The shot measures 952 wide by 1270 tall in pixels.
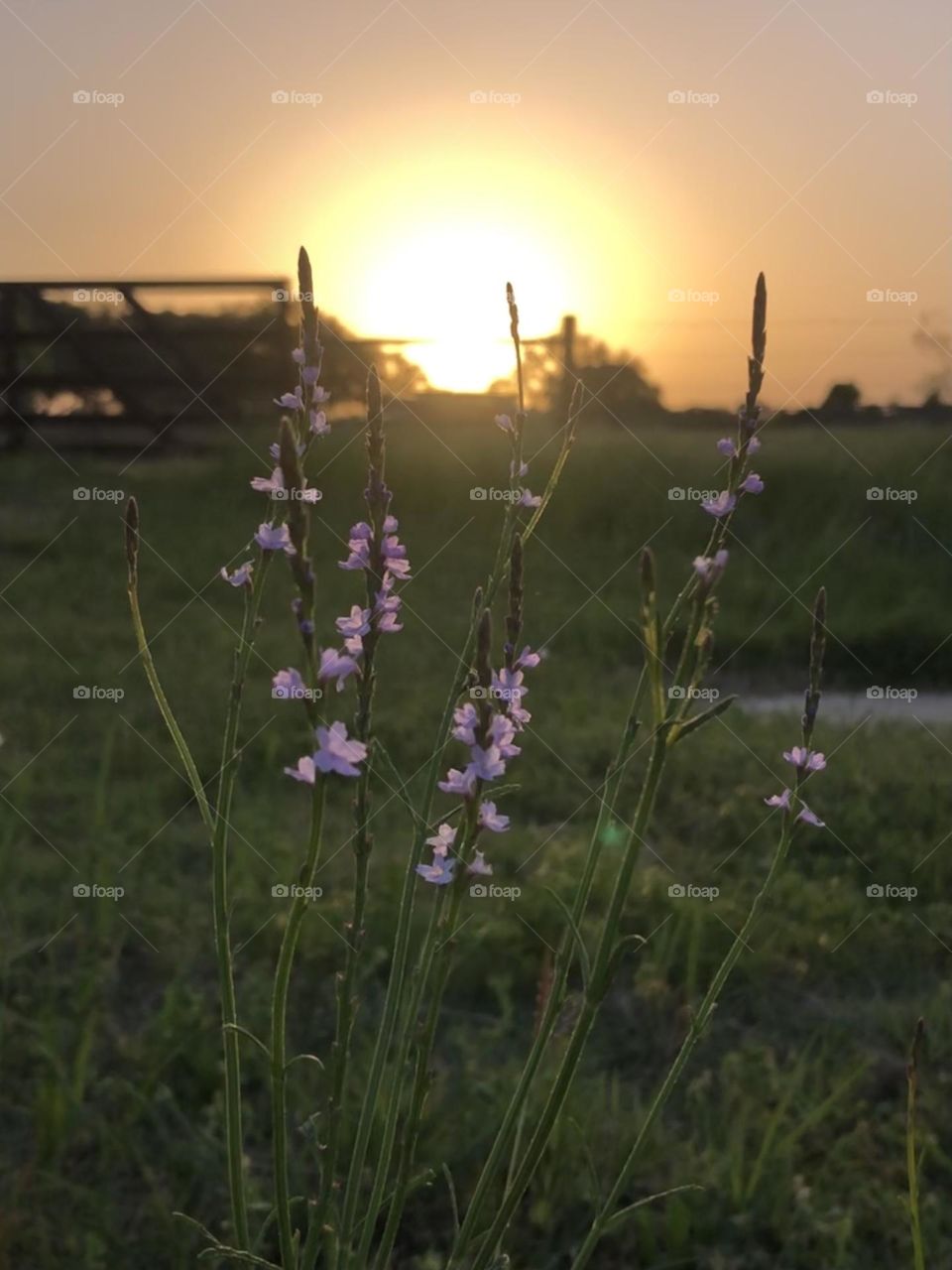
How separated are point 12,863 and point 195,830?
546mm

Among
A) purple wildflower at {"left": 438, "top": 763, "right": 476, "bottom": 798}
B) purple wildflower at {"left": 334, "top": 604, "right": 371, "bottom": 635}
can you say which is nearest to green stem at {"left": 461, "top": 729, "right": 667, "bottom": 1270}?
purple wildflower at {"left": 438, "top": 763, "right": 476, "bottom": 798}

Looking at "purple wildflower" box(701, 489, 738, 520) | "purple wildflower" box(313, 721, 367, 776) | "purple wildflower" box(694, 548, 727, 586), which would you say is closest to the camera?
"purple wildflower" box(313, 721, 367, 776)

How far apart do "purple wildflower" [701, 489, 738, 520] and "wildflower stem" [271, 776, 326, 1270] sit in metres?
0.37

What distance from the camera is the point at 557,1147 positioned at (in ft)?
6.53

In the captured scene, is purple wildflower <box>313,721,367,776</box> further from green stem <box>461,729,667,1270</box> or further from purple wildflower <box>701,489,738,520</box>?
purple wildflower <box>701,489,738,520</box>

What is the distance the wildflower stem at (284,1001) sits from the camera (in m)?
0.86

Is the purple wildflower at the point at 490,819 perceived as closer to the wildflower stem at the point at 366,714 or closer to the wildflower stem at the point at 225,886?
the wildflower stem at the point at 366,714

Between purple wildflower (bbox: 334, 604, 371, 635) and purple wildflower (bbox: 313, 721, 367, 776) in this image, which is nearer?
purple wildflower (bbox: 313, 721, 367, 776)

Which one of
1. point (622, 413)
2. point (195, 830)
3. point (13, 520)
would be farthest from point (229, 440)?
point (195, 830)

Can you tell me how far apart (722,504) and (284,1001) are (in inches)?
19.7

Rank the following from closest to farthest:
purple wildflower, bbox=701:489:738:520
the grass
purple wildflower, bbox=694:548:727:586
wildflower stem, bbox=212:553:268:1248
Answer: purple wildflower, bbox=694:548:727:586 < purple wildflower, bbox=701:489:738:520 < wildflower stem, bbox=212:553:268:1248 < the grass

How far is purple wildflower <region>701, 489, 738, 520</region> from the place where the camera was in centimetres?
97

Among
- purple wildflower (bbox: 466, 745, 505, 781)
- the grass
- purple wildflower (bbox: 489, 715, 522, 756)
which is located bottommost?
the grass

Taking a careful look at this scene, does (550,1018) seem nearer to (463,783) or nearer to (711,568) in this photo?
(463,783)
